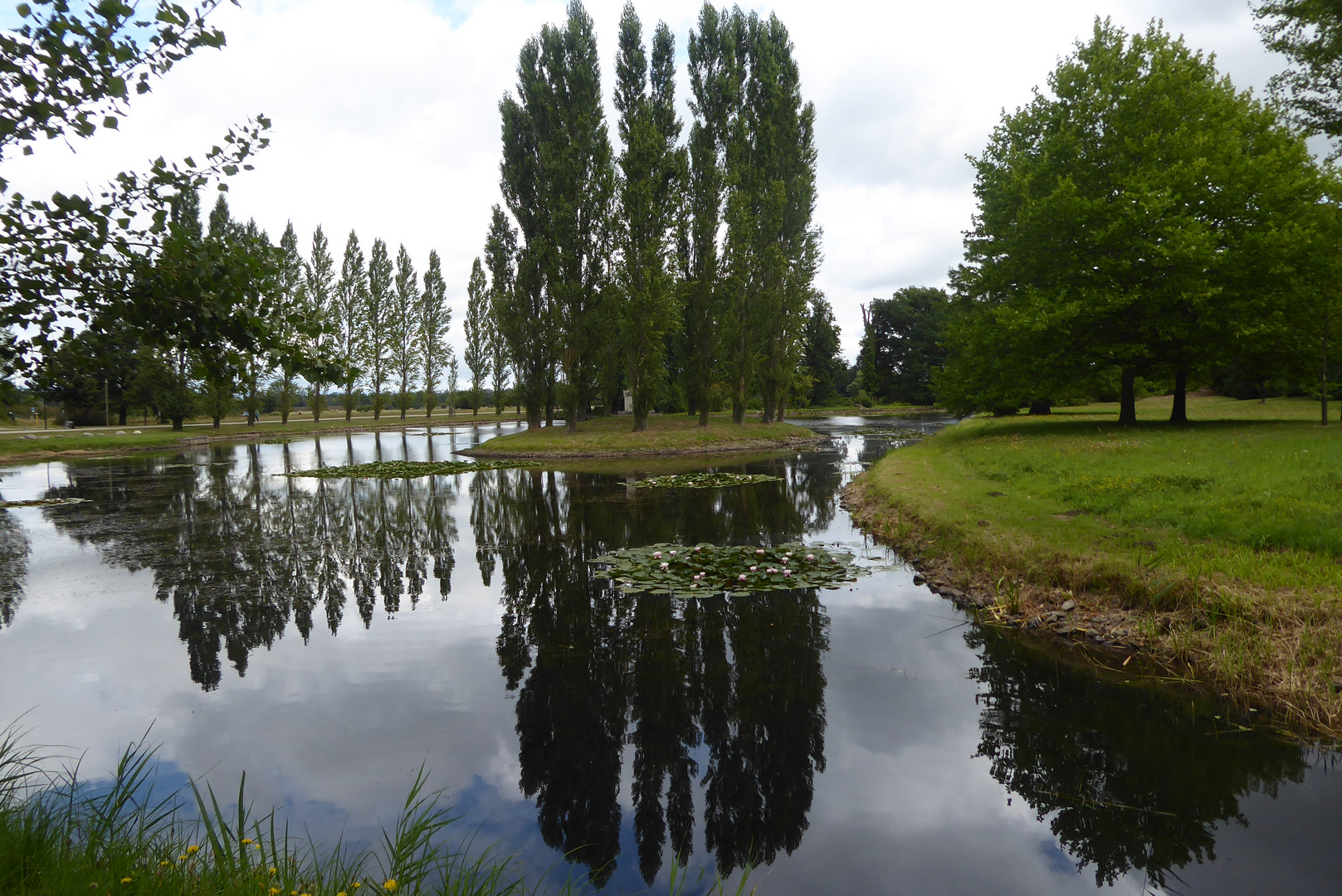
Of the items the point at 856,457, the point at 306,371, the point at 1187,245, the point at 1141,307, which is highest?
the point at 1187,245

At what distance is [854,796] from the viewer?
481cm

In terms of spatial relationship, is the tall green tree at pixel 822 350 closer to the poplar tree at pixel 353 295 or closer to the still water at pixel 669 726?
the poplar tree at pixel 353 295

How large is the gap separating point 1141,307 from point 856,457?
11.0 metres

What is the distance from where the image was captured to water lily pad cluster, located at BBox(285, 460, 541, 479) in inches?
965

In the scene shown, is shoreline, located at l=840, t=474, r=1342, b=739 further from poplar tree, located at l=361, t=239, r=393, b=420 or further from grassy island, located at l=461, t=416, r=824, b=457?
poplar tree, located at l=361, t=239, r=393, b=420

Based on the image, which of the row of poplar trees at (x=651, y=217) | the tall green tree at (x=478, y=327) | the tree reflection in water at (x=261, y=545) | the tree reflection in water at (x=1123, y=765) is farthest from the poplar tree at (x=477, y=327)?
the tree reflection in water at (x=1123, y=765)

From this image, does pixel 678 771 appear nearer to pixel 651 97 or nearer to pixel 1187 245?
pixel 1187 245

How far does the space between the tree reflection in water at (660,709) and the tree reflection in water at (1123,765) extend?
1589 mm

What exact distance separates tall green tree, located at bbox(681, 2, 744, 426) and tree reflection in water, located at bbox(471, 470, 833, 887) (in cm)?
2550

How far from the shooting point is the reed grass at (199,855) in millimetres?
2947

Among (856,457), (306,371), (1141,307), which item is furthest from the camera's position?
(856,457)

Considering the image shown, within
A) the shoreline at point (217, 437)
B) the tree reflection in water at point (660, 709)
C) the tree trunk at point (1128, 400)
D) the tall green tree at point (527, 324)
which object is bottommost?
the tree reflection in water at point (660, 709)

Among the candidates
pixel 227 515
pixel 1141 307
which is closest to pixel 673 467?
pixel 227 515

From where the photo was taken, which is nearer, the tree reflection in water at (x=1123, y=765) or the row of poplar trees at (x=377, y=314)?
the tree reflection in water at (x=1123, y=765)
